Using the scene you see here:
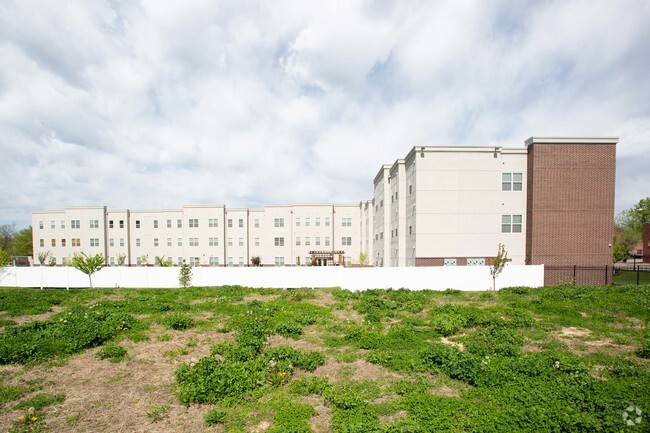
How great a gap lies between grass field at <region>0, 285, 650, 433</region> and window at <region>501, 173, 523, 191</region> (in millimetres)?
13919

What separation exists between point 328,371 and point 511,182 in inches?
986

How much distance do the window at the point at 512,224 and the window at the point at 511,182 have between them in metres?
2.47

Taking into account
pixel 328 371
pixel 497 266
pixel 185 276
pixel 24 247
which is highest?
pixel 497 266

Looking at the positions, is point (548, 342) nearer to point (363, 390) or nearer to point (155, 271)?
point (363, 390)

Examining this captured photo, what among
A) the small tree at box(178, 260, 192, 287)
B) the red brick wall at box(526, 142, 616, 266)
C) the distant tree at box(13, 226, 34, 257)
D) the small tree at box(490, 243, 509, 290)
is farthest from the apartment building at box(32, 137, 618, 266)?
the distant tree at box(13, 226, 34, 257)

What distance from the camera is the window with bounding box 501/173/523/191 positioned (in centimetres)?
2520

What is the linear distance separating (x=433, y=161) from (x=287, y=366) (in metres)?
22.8

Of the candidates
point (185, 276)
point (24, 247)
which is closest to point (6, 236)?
point (24, 247)

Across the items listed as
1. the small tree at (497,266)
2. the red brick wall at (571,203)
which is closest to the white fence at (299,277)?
the small tree at (497,266)

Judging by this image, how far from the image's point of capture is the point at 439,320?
11.2 m

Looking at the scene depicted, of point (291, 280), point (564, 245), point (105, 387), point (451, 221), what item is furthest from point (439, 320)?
point (564, 245)

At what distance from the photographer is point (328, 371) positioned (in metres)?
7.59

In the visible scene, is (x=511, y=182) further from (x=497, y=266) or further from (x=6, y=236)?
(x=6, y=236)

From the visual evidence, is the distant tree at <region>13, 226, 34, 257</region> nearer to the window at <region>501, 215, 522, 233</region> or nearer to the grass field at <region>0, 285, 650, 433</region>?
the grass field at <region>0, 285, 650, 433</region>
